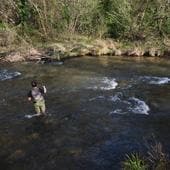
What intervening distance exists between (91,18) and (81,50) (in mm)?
3889

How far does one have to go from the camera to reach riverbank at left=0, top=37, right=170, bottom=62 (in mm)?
32562

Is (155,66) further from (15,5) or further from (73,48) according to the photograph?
(15,5)

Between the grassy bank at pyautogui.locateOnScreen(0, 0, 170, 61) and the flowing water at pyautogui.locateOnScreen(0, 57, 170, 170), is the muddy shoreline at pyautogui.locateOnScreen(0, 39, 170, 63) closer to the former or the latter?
the grassy bank at pyautogui.locateOnScreen(0, 0, 170, 61)

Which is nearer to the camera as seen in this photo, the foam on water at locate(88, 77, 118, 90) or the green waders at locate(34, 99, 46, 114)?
the green waders at locate(34, 99, 46, 114)

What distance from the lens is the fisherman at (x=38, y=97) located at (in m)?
19.3

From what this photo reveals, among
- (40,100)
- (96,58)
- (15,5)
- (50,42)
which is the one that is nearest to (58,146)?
(40,100)

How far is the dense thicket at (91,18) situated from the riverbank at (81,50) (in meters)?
1.36

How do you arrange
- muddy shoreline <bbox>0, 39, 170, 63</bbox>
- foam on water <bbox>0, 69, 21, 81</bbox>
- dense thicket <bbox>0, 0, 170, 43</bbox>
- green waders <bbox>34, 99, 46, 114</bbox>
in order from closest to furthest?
green waders <bbox>34, 99, 46, 114</bbox> → foam on water <bbox>0, 69, 21, 81</bbox> → muddy shoreline <bbox>0, 39, 170, 63</bbox> → dense thicket <bbox>0, 0, 170, 43</bbox>

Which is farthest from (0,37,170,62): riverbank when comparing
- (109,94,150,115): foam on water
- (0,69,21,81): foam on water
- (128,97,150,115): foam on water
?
(128,97,150,115): foam on water

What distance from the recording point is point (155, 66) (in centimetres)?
2958

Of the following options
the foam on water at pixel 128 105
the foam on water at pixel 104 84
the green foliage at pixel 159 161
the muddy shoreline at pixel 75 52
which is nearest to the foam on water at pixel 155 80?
the foam on water at pixel 104 84

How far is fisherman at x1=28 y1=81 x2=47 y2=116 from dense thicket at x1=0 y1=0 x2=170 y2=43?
16663mm

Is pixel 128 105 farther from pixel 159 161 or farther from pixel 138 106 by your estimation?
pixel 159 161

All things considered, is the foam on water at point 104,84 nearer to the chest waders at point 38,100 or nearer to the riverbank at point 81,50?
the chest waders at point 38,100
